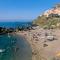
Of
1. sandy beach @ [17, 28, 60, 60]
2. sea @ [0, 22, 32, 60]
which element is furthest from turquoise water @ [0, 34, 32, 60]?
sandy beach @ [17, 28, 60, 60]

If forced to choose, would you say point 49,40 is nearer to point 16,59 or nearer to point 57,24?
point 16,59

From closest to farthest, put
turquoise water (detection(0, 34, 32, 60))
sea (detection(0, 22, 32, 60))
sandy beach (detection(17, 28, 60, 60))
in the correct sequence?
sandy beach (detection(17, 28, 60, 60))
turquoise water (detection(0, 34, 32, 60))
sea (detection(0, 22, 32, 60))

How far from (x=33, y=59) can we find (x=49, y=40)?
1303 cm

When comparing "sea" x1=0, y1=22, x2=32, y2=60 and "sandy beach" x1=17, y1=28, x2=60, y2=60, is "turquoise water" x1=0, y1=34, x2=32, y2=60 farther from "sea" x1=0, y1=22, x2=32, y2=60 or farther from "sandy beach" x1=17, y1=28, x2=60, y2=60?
"sandy beach" x1=17, y1=28, x2=60, y2=60

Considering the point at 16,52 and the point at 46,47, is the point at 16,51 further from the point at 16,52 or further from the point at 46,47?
the point at 46,47

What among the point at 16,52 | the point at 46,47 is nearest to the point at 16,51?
the point at 16,52

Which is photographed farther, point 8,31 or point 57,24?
point 8,31

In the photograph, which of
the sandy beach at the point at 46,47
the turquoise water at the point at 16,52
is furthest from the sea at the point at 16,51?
the sandy beach at the point at 46,47

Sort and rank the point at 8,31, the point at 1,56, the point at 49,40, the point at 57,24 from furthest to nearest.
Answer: the point at 8,31, the point at 57,24, the point at 49,40, the point at 1,56

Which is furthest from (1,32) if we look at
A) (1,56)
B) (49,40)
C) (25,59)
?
(25,59)

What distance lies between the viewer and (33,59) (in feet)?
89.8

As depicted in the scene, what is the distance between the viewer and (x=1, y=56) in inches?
1252

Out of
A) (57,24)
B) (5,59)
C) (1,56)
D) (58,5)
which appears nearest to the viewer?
(5,59)

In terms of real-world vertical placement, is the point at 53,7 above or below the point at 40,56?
above
